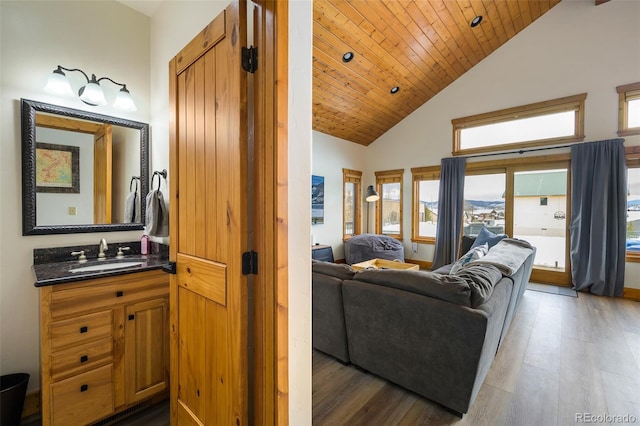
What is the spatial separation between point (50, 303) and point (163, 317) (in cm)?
58

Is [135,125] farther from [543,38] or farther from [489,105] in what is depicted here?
[543,38]

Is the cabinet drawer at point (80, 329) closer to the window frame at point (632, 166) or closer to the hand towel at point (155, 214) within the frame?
the hand towel at point (155, 214)

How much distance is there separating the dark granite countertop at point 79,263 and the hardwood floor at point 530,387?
1511 millimetres

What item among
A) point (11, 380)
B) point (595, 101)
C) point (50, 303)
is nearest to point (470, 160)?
point (595, 101)

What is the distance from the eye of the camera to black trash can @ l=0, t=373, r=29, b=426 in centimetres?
146

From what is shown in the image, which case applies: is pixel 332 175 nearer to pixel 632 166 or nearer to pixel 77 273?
pixel 632 166

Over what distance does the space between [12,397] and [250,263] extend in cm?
174

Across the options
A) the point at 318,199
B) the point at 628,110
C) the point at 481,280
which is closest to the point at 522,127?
the point at 628,110

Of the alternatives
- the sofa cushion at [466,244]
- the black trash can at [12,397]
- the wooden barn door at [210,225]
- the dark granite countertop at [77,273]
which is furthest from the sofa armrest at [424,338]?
the sofa cushion at [466,244]

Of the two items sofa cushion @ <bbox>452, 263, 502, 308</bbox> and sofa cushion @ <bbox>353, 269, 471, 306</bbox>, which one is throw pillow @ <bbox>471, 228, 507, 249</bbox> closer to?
sofa cushion @ <bbox>452, 263, 502, 308</bbox>

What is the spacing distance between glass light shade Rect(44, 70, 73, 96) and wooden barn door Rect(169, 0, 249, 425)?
0.92m

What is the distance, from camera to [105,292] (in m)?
1.55

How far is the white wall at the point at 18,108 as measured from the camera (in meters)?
1.65

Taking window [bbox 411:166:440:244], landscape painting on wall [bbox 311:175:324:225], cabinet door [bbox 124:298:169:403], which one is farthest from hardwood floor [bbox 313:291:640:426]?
landscape painting on wall [bbox 311:175:324:225]
